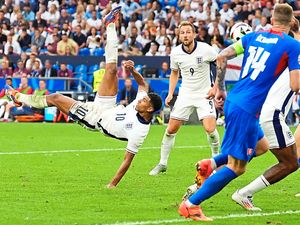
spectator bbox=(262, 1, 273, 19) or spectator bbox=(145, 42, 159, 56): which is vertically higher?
spectator bbox=(262, 1, 273, 19)

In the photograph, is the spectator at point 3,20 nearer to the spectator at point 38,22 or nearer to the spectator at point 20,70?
the spectator at point 38,22

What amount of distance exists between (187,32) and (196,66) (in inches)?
28.0

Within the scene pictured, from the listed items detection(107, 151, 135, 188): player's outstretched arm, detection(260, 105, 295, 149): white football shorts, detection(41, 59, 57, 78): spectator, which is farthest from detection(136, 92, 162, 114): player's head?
detection(41, 59, 57, 78): spectator

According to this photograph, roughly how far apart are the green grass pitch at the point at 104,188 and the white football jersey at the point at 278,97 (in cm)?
124

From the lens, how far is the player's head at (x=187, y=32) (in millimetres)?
15109

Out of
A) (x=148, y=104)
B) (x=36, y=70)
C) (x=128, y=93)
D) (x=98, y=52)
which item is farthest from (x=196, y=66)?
(x=98, y=52)

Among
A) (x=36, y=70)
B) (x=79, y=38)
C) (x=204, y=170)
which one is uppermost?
(x=204, y=170)

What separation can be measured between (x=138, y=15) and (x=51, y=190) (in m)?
23.0

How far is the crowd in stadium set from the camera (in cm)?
3195

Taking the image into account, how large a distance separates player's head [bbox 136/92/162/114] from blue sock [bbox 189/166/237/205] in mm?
3174

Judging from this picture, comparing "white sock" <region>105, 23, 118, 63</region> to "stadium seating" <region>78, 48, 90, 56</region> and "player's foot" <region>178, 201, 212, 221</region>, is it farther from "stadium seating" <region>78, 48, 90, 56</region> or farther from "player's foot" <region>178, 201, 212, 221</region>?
"stadium seating" <region>78, 48, 90, 56</region>

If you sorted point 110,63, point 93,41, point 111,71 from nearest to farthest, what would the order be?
point 111,71 < point 110,63 < point 93,41

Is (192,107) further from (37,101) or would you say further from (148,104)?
(37,101)

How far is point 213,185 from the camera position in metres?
9.92
